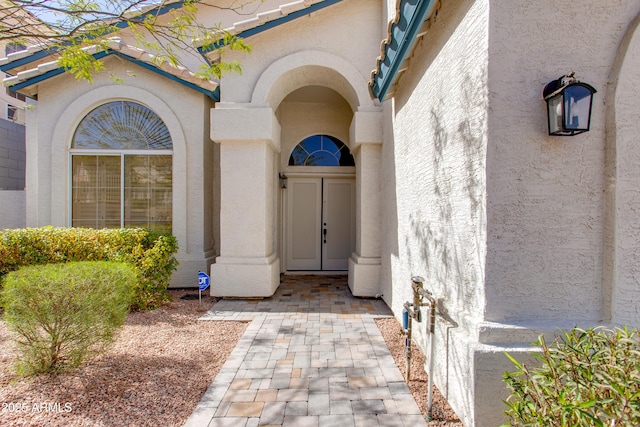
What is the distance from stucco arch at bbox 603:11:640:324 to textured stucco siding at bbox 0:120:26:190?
45.4 feet

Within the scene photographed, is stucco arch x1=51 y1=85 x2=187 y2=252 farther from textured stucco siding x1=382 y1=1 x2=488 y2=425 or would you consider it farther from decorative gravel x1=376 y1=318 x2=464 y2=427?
textured stucco siding x1=382 y1=1 x2=488 y2=425

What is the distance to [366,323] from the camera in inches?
222

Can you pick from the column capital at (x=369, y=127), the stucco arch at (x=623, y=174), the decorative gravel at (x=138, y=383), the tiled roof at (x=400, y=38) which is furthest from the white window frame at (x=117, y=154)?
the stucco arch at (x=623, y=174)

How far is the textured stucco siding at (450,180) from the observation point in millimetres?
2930

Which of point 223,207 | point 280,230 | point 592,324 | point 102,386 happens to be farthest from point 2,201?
point 592,324

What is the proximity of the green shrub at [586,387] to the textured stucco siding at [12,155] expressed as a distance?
44.0ft

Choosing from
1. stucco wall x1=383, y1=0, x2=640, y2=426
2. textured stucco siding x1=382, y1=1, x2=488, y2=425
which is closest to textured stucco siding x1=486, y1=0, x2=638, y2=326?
stucco wall x1=383, y1=0, x2=640, y2=426

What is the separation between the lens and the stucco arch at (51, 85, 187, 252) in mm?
7762

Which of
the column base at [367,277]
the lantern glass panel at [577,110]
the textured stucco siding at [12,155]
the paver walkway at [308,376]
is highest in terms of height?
the textured stucco siding at [12,155]

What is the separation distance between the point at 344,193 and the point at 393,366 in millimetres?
6432

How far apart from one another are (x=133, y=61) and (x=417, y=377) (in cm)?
855

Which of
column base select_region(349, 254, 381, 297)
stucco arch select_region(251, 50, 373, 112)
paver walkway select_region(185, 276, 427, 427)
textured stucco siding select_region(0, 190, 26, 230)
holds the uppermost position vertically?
stucco arch select_region(251, 50, 373, 112)

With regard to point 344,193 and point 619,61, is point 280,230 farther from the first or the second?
point 619,61

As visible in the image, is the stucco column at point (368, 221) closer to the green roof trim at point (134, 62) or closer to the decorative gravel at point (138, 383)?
the decorative gravel at point (138, 383)
